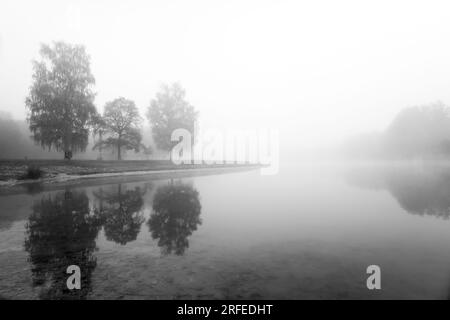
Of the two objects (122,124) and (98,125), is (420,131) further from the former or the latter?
(98,125)

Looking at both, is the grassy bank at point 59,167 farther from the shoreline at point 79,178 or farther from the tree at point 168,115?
the tree at point 168,115

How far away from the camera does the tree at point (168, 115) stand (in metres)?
55.8

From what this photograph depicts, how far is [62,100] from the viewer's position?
3828cm

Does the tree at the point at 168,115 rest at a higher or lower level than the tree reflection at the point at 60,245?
higher

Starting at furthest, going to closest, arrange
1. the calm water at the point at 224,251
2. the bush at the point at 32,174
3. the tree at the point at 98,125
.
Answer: the tree at the point at 98,125, the bush at the point at 32,174, the calm water at the point at 224,251

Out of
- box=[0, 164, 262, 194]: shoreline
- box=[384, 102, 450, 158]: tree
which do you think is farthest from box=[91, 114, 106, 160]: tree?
box=[384, 102, 450, 158]: tree

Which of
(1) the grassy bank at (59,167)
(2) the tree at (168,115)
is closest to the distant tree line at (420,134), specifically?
(2) the tree at (168,115)

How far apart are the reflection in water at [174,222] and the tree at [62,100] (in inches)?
1178

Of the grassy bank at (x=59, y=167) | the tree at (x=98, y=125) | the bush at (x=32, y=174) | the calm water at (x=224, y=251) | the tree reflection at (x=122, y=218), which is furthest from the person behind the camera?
the tree at (x=98, y=125)

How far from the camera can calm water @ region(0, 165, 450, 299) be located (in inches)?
202

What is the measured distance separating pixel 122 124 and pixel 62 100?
12130 millimetres

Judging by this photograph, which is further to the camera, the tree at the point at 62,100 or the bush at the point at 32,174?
the tree at the point at 62,100
